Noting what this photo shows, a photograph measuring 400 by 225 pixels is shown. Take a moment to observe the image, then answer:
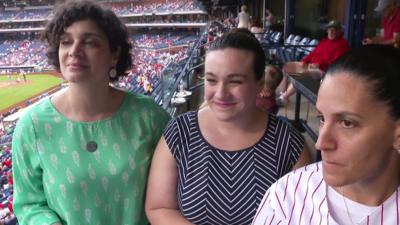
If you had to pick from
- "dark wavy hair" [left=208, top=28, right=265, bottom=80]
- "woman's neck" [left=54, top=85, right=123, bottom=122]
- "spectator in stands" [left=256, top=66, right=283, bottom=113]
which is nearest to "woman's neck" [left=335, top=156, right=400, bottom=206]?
"dark wavy hair" [left=208, top=28, right=265, bottom=80]

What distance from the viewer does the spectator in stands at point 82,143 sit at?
105cm

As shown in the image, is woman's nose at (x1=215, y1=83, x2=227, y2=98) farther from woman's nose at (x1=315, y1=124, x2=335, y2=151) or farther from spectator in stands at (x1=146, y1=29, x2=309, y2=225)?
woman's nose at (x1=315, y1=124, x2=335, y2=151)

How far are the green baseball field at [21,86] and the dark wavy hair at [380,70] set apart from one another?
57.9 feet

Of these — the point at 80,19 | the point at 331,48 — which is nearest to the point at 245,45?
the point at 80,19

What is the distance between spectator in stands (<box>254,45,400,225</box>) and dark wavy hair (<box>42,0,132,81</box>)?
2.25ft

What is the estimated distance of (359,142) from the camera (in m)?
0.60

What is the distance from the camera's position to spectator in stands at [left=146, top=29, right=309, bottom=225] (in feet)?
3.02

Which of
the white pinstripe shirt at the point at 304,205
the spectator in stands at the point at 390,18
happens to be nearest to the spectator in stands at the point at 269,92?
the spectator in stands at the point at 390,18

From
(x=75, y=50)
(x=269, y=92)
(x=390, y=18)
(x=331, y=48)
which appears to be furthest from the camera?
(x=331, y=48)

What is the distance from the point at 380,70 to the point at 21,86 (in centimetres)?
2148

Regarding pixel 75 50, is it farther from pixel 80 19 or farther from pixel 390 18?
pixel 390 18

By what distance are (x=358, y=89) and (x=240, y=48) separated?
0.37 meters

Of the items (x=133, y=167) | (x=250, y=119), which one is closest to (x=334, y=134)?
(x=250, y=119)

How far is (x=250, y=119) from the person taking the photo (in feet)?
3.22
